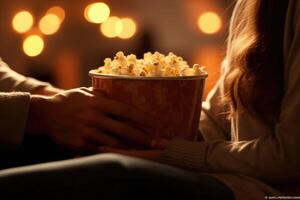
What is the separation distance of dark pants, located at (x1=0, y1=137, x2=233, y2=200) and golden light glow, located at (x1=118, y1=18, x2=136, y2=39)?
258cm

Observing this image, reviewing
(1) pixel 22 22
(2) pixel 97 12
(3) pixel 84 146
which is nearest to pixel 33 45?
(1) pixel 22 22

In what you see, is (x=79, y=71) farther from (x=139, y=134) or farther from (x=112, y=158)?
(x=112, y=158)

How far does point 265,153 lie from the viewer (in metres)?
0.89

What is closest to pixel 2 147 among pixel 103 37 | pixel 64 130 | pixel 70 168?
pixel 64 130

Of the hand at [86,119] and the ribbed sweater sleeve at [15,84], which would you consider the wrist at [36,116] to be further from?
the ribbed sweater sleeve at [15,84]

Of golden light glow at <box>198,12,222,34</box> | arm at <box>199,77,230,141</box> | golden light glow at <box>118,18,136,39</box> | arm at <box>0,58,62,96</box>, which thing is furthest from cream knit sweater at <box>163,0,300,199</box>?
golden light glow at <box>118,18,136,39</box>

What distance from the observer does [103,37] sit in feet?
11.3

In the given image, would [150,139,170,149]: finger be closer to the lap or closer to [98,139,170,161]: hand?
[98,139,170,161]: hand

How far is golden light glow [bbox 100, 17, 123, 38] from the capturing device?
3.36 meters

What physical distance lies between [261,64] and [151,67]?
0.19 m

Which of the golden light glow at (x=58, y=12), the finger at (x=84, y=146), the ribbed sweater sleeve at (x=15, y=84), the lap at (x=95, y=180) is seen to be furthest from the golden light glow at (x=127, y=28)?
the lap at (x=95, y=180)

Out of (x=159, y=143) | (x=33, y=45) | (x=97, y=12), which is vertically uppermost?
(x=97, y=12)

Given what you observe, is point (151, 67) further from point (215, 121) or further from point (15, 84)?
point (15, 84)

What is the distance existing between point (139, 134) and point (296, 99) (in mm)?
286
